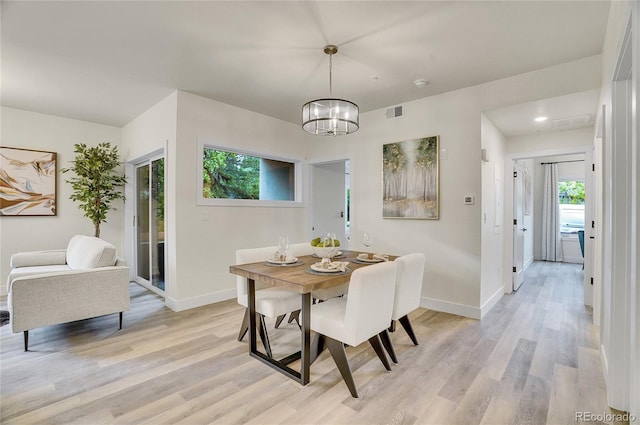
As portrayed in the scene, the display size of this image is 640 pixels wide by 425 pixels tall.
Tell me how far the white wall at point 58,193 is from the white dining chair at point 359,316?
465 cm

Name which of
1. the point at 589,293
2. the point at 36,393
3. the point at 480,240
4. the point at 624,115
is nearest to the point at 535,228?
the point at 589,293

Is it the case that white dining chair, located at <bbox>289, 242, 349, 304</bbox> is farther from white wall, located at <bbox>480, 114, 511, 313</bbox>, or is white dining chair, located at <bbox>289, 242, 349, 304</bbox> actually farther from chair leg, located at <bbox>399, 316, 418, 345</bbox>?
white wall, located at <bbox>480, 114, 511, 313</bbox>

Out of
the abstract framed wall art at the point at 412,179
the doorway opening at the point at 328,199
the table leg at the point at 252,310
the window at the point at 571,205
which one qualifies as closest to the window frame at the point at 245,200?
the doorway opening at the point at 328,199

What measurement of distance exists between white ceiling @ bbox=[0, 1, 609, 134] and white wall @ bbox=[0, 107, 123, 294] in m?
0.71

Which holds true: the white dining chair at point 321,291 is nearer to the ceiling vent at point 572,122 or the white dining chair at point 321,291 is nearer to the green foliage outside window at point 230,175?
the green foliage outside window at point 230,175

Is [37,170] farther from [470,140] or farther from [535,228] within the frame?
[535,228]

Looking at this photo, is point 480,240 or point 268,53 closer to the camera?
point 268,53

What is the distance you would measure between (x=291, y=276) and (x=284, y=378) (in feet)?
2.46

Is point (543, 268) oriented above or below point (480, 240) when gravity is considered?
below

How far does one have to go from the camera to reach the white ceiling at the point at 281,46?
2.18 metres

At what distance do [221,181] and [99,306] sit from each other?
202cm

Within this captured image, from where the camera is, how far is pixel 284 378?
2.18 m

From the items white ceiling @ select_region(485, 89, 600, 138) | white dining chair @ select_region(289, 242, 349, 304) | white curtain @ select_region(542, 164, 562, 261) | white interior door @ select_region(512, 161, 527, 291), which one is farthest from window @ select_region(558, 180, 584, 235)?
white dining chair @ select_region(289, 242, 349, 304)

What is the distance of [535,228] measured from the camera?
751 cm
